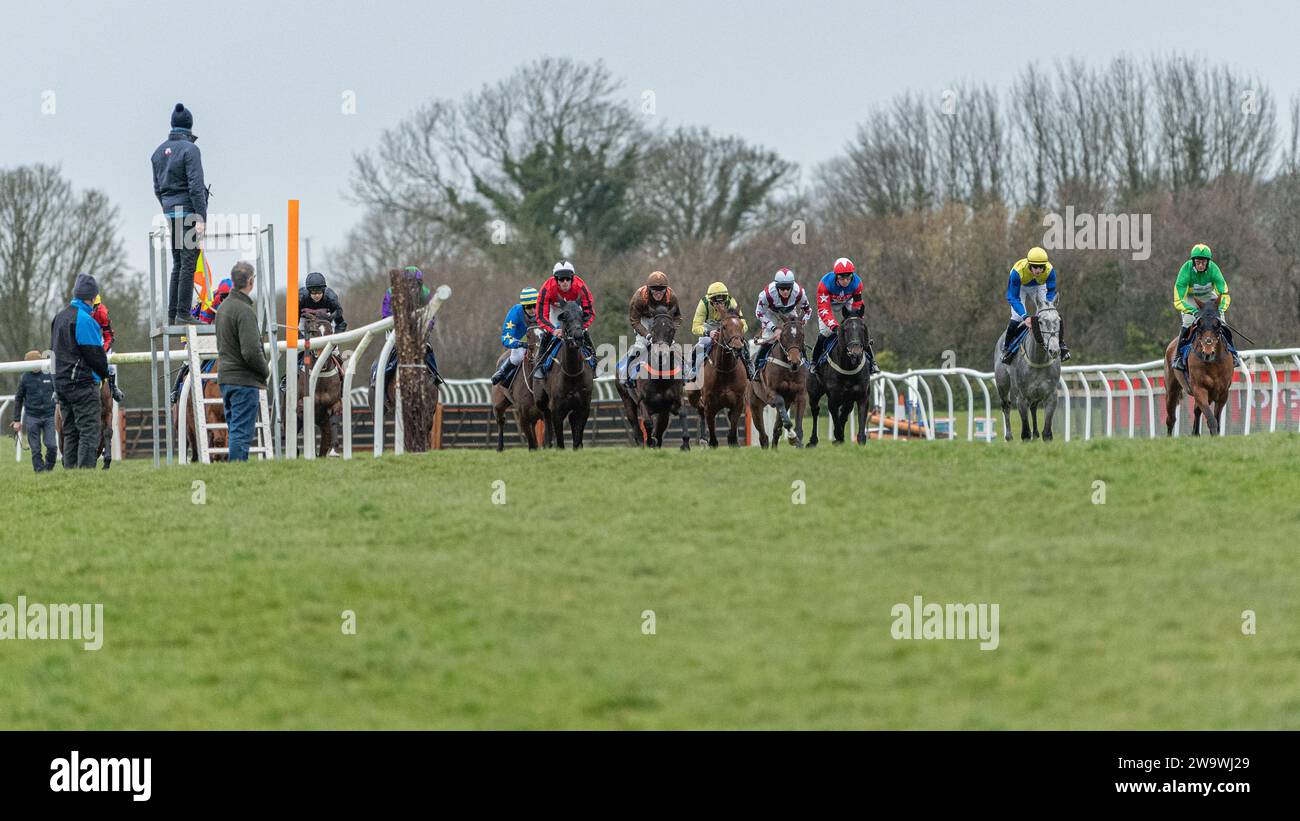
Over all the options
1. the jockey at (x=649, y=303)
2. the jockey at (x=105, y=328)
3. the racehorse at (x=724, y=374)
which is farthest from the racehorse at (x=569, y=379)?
the jockey at (x=105, y=328)

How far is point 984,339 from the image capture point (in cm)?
4019

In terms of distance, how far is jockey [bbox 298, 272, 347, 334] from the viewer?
19.8 metres

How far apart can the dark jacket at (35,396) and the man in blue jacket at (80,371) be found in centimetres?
345

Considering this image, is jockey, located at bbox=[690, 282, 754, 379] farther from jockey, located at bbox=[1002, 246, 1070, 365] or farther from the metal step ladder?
the metal step ladder

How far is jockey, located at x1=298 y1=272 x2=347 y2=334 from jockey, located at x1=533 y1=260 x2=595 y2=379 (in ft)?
8.64

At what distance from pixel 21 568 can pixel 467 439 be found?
19.6 meters

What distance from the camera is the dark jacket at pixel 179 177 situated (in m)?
16.6

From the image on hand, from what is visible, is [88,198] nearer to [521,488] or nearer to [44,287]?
[44,287]

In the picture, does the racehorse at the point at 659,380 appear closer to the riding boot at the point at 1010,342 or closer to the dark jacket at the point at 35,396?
the riding boot at the point at 1010,342

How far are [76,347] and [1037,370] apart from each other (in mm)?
9159

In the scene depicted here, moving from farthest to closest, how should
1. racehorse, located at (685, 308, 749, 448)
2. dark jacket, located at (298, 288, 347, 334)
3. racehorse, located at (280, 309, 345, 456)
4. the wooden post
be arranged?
dark jacket, located at (298, 288, 347, 334) → racehorse, located at (280, 309, 345, 456) → racehorse, located at (685, 308, 749, 448) → the wooden post

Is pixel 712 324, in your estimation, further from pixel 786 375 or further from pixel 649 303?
pixel 649 303

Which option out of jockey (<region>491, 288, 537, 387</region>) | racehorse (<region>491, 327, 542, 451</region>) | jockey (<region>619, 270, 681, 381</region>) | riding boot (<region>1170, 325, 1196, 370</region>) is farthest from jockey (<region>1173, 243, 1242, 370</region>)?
jockey (<region>491, 288, 537, 387</region>)
